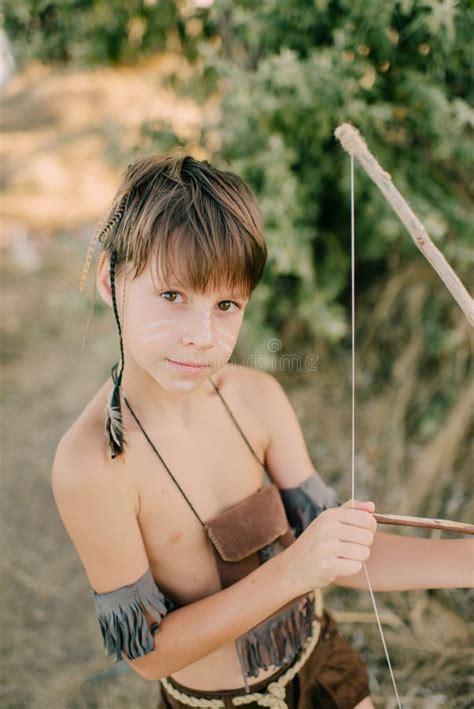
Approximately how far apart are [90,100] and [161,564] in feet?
23.1

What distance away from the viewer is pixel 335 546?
3.53 feet

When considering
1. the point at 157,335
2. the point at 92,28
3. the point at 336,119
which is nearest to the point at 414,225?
the point at 157,335

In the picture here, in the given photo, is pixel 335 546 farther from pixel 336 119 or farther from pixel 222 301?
pixel 336 119

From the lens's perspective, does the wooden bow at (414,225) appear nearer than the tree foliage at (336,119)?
Yes

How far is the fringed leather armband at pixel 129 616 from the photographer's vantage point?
1178 mm

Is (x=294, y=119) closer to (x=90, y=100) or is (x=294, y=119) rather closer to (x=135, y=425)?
(x=135, y=425)

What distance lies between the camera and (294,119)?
2.14 meters

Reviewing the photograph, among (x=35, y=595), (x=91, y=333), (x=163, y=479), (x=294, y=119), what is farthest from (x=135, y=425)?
(x=91, y=333)

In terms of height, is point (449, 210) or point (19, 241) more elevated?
point (19, 241)

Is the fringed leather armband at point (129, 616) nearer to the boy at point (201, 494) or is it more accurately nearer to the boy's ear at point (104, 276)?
the boy at point (201, 494)

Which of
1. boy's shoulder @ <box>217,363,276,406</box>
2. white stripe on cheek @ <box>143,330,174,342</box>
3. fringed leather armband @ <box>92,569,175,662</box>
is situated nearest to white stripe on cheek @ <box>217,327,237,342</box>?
white stripe on cheek @ <box>143,330,174,342</box>

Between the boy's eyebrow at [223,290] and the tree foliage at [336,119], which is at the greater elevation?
the tree foliage at [336,119]

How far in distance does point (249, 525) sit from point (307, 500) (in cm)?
17

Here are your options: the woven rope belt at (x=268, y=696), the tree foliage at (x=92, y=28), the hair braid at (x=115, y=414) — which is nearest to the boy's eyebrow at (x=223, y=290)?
the hair braid at (x=115, y=414)
